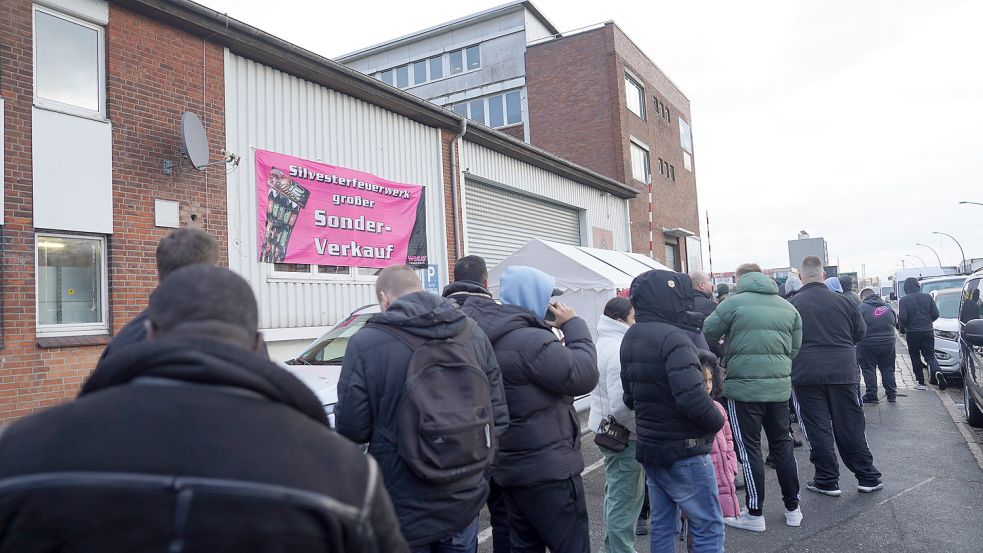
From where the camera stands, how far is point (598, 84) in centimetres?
2311

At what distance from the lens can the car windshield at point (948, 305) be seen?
1228 cm

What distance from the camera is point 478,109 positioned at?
2856cm

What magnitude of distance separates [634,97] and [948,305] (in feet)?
48.7

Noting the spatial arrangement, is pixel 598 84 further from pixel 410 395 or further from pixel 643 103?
pixel 410 395

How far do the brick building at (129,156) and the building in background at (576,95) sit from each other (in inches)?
498

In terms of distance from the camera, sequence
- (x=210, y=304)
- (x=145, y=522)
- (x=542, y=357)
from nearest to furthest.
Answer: (x=145, y=522) → (x=210, y=304) → (x=542, y=357)

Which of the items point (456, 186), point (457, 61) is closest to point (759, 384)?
point (456, 186)

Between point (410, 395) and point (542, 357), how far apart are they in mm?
865

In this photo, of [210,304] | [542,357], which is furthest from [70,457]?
[542,357]

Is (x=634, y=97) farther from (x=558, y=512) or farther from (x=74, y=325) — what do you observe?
(x=558, y=512)

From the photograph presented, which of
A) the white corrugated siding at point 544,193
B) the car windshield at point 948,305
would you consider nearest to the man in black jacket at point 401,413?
the white corrugated siding at point 544,193

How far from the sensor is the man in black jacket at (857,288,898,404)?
A: 9.64 metres

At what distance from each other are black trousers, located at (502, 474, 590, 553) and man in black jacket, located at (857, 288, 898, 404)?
8.27 m

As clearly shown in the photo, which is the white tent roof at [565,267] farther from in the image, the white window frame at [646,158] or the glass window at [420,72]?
the glass window at [420,72]
